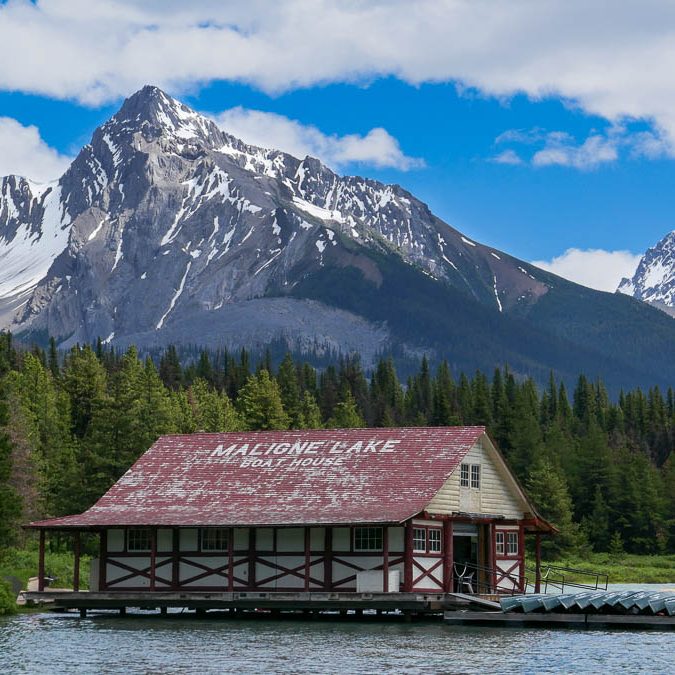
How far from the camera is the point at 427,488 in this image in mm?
61125

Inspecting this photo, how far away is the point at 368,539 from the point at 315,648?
12.9 m

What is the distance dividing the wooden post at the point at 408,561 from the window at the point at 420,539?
38.1 inches

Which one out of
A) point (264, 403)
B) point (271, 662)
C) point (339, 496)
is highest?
point (264, 403)

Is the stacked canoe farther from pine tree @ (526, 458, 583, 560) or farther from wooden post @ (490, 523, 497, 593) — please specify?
pine tree @ (526, 458, 583, 560)

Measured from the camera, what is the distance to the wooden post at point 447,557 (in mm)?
61406

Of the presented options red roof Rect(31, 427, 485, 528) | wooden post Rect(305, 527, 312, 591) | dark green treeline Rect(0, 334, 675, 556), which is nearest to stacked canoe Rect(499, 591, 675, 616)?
red roof Rect(31, 427, 485, 528)

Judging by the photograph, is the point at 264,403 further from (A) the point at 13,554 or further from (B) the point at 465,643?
(B) the point at 465,643

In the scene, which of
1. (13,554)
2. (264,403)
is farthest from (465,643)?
(264,403)

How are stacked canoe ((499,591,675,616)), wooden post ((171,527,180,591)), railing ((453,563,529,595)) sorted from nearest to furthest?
1. stacked canoe ((499,591,675,616))
2. wooden post ((171,527,180,591))
3. railing ((453,563,529,595))

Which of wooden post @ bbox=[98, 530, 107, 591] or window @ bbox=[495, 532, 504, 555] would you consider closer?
wooden post @ bbox=[98, 530, 107, 591]

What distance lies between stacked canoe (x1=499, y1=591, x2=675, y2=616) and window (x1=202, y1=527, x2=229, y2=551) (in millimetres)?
13226

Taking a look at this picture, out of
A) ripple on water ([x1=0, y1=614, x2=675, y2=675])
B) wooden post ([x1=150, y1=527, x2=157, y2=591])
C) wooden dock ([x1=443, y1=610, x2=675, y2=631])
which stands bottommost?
ripple on water ([x1=0, y1=614, x2=675, y2=675])

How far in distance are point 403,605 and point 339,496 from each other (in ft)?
20.0

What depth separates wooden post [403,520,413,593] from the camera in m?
59.5
